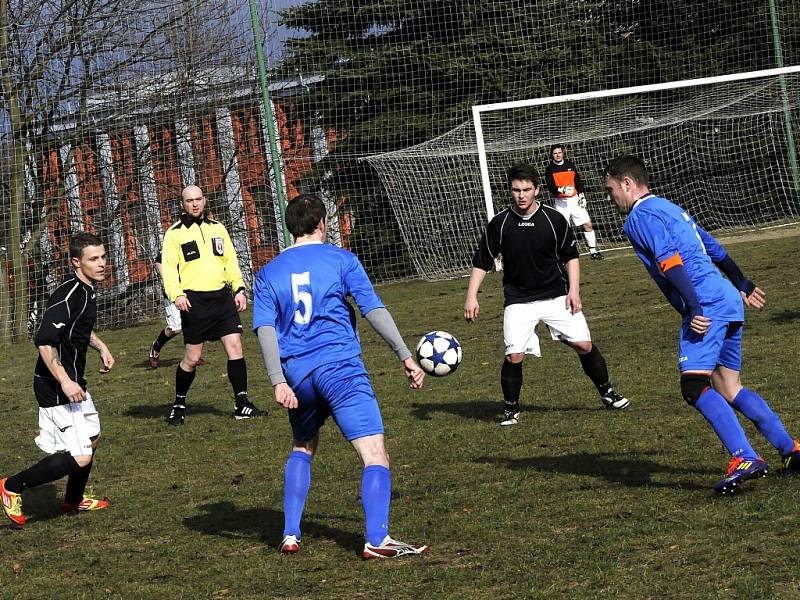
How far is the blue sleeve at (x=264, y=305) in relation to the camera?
5938mm

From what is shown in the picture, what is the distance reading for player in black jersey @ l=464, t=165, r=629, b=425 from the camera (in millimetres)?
9547

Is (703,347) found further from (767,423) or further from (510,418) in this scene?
(510,418)

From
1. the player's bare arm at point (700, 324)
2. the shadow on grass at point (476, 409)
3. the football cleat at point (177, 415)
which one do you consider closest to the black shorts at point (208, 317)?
the football cleat at point (177, 415)

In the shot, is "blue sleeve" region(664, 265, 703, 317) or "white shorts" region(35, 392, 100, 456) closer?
"blue sleeve" region(664, 265, 703, 317)

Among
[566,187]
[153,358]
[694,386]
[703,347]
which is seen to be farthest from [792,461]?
[566,187]

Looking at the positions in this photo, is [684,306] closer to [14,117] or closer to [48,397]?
[48,397]

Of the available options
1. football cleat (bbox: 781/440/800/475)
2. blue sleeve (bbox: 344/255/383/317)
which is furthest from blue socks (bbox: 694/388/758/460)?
blue sleeve (bbox: 344/255/383/317)

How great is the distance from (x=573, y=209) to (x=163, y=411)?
9580 millimetres

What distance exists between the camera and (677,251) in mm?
6414

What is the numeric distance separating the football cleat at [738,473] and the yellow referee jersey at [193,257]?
6004mm

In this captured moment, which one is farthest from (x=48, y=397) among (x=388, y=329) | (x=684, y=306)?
(x=684, y=306)

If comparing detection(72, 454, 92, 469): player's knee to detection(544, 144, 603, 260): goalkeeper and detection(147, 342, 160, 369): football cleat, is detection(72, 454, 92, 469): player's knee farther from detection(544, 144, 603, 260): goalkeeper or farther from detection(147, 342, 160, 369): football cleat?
detection(544, 144, 603, 260): goalkeeper

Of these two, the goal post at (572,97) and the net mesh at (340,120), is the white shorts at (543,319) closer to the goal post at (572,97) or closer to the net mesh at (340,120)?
the goal post at (572,97)

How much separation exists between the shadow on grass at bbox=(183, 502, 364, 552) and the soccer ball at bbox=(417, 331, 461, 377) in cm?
129
